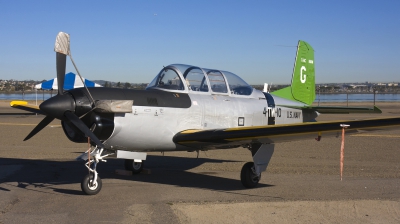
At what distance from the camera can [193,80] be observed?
401 inches

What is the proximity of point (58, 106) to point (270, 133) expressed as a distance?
12.0 feet

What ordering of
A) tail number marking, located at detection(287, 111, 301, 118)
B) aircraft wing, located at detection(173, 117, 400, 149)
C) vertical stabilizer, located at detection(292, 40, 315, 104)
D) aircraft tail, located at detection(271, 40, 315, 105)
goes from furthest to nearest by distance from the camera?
vertical stabilizer, located at detection(292, 40, 315, 104), aircraft tail, located at detection(271, 40, 315, 105), tail number marking, located at detection(287, 111, 301, 118), aircraft wing, located at detection(173, 117, 400, 149)

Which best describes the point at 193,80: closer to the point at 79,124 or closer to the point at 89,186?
the point at 79,124

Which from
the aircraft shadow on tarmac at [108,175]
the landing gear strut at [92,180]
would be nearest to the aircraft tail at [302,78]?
the aircraft shadow on tarmac at [108,175]

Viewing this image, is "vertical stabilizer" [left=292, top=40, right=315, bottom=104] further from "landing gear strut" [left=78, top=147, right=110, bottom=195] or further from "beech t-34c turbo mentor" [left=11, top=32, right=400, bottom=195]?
"landing gear strut" [left=78, top=147, right=110, bottom=195]

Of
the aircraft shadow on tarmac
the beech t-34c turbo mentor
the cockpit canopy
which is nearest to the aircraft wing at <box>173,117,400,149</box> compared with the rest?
the beech t-34c turbo mentor

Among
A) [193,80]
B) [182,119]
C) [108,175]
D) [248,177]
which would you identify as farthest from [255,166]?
[108,175]

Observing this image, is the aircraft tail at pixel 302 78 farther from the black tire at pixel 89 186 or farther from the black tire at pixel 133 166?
the black tire at pixel 89 186

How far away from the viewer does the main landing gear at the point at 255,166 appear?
9.55 meters

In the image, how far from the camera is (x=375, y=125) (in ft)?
26.2

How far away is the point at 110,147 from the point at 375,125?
4595mm

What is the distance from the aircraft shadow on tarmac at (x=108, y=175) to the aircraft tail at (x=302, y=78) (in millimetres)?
2856

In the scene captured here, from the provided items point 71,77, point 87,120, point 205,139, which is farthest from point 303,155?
point 71,77

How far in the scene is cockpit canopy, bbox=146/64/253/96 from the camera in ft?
32.8
